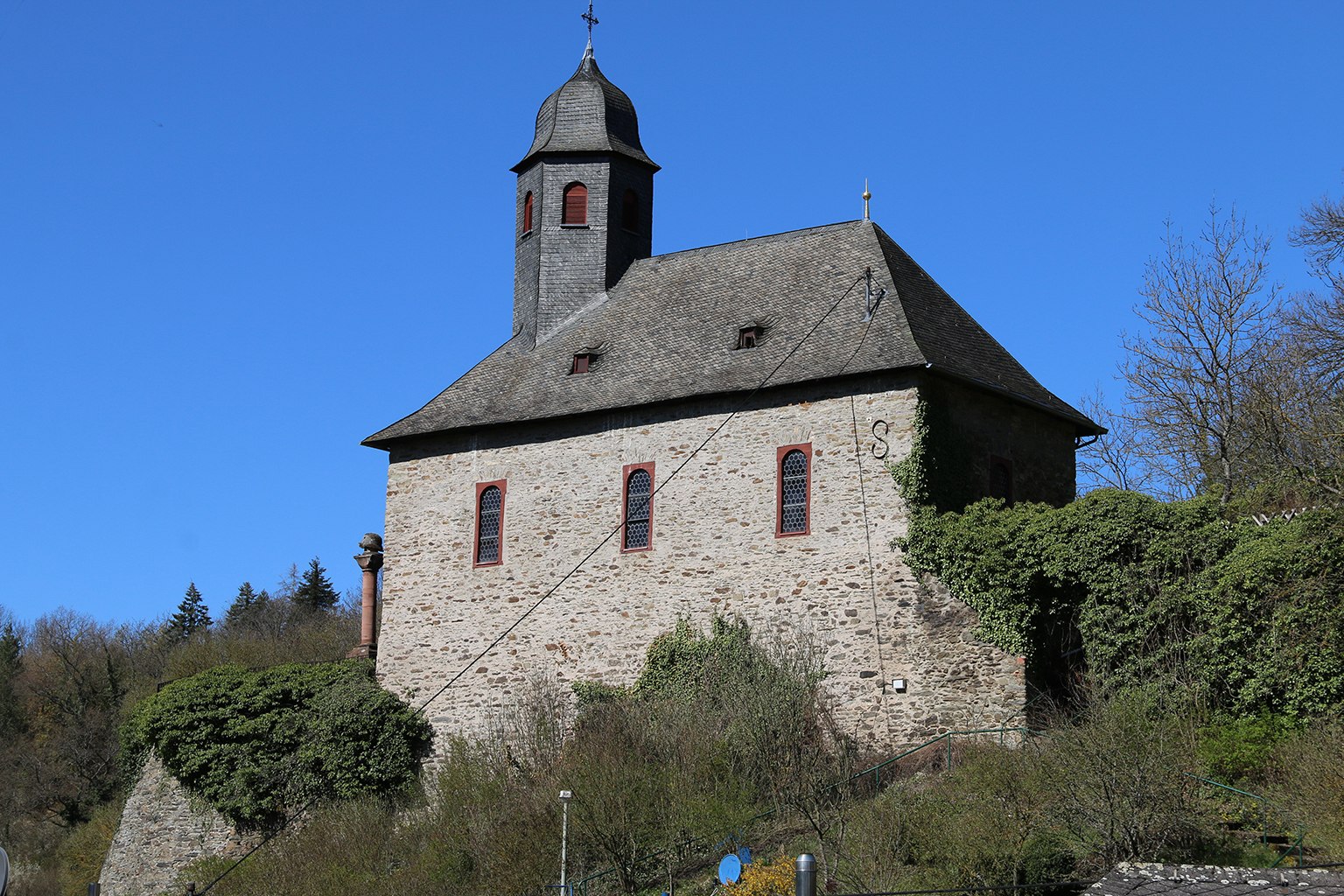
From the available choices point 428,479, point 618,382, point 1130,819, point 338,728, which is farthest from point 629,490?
point 1130,819

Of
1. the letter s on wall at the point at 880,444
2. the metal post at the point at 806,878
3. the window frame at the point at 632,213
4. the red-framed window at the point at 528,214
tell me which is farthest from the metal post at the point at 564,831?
the red-framed window at the point at 528,214

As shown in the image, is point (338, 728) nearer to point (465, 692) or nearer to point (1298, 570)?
point (465, 692)

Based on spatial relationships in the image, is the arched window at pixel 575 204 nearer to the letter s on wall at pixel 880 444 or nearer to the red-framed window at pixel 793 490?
the red-framed window at pixel 793 490

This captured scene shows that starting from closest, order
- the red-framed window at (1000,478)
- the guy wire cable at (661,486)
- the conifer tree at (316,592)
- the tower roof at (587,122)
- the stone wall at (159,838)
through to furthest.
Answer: the red-framed window at (1000,478)
the guy wire cable at (661,486)
the stone wall at (159,838)
the tower roof at (587,122)
the conifer tree at (316,592)

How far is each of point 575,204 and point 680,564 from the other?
8.90 meters

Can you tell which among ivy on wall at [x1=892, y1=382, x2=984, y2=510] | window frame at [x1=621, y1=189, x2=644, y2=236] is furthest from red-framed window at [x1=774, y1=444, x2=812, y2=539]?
window frame at [x1=621, y1=189, x2=644, y2=236]

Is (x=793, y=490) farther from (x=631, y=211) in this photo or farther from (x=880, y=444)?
(x=631, y=211)

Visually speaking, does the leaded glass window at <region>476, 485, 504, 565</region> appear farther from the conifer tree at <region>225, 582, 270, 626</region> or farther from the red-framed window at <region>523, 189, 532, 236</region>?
the conifer tree at <region>225, 582, 270, 626</region>

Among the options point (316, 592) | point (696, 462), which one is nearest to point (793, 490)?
point (696, 462)

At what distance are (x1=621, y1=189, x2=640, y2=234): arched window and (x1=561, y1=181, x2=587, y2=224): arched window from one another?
820mm

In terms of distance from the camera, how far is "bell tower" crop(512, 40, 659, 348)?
103 feet

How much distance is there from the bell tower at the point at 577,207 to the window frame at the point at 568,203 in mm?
17

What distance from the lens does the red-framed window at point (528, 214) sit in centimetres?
3239

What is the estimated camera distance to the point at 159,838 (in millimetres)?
29422
